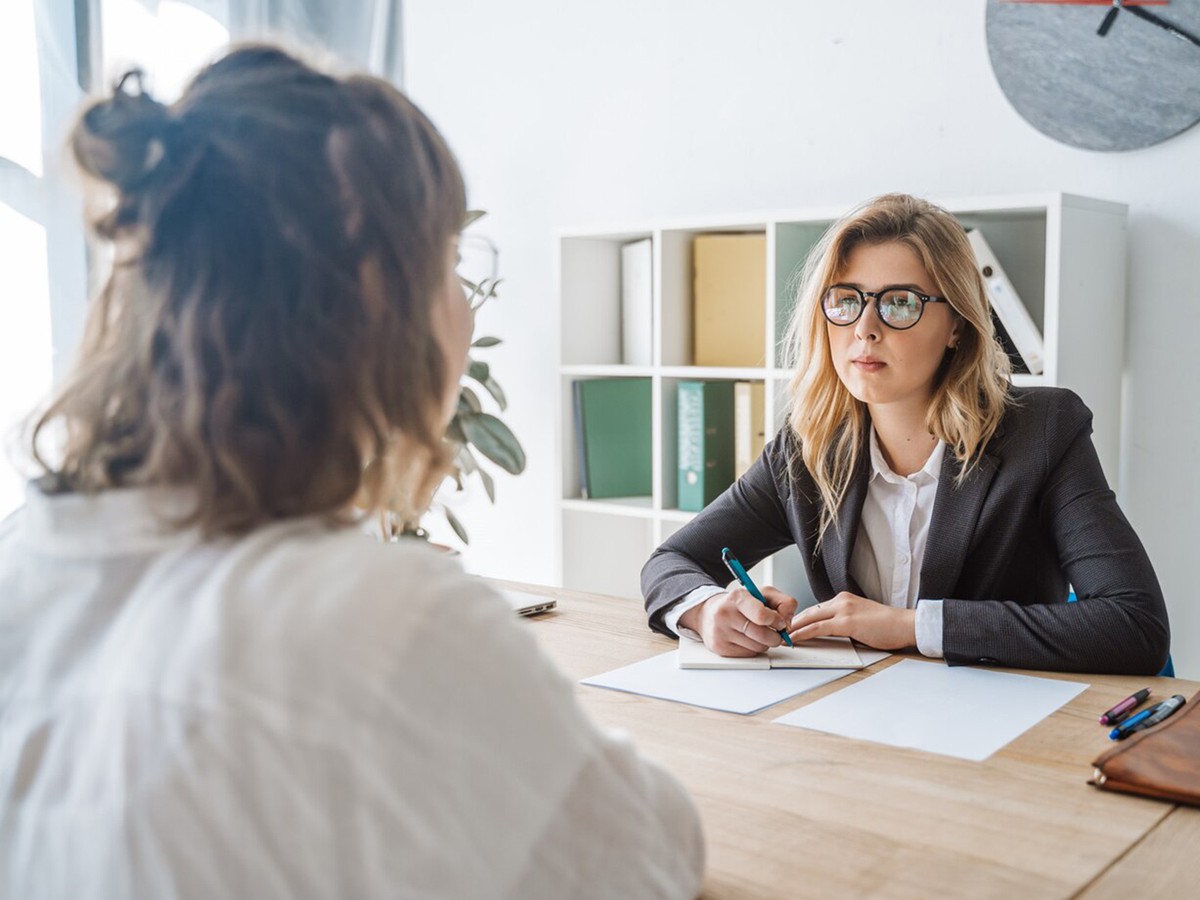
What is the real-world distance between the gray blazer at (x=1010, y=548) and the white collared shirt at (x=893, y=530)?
35 mm

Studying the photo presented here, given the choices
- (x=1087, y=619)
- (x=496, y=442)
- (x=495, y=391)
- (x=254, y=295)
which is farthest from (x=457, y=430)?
(x=254, y=295)

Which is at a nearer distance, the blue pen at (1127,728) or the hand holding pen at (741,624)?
the blue pen at (1127,728)

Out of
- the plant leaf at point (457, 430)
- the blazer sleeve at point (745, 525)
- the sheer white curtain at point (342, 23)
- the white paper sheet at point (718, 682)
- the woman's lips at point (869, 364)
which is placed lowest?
the white paper sheet at point (718, 682)

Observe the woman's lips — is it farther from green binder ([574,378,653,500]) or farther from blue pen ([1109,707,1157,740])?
green binder ([574,378,653,500])

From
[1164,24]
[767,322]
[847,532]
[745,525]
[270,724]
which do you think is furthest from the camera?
[767,322]

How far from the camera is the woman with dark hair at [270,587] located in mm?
597

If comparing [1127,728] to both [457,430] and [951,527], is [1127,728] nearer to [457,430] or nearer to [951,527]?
[951,527]

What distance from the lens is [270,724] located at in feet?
1.95

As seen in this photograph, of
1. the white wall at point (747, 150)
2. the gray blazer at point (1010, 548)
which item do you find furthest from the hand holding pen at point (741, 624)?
the white wall at point (747, 150)

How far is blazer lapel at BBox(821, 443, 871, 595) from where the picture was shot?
1.86 meters

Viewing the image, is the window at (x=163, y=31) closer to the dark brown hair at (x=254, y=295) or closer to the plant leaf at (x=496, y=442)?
the plant leaf at (x=496, y=442)

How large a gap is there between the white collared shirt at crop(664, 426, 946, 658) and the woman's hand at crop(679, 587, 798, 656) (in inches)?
13.9

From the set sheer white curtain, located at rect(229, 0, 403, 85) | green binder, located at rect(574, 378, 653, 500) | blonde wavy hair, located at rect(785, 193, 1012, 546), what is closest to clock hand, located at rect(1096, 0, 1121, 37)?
blonde wavy hair, located at rect(785, 193, 1012, 546)

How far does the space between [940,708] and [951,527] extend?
519 millimetres
